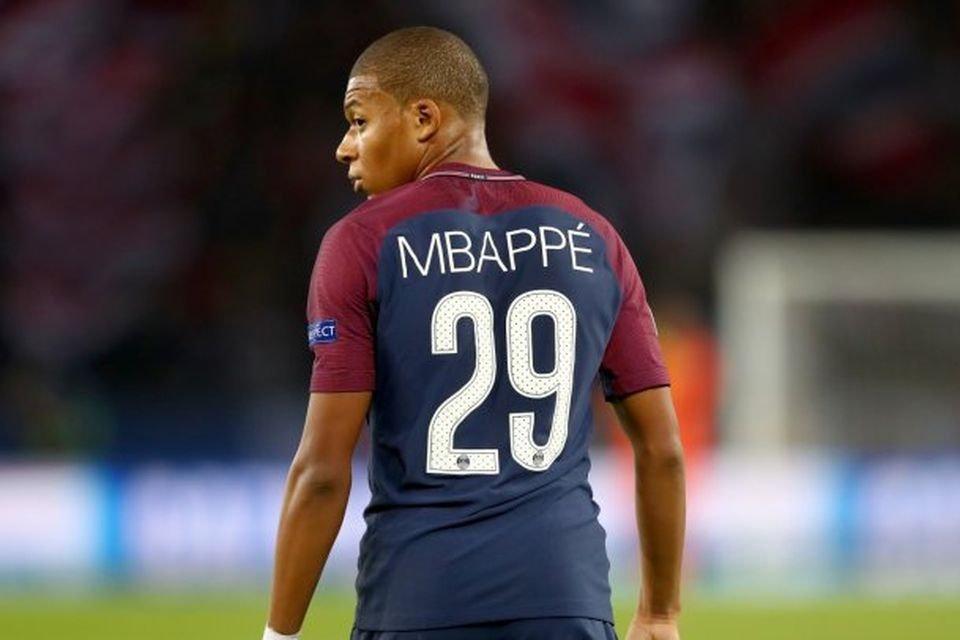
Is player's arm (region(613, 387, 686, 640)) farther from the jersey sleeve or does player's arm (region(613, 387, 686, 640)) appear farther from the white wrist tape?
the white wrist tape

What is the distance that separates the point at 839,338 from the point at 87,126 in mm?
6554

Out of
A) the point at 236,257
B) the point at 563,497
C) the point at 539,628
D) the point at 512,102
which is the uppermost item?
the point at 512,102

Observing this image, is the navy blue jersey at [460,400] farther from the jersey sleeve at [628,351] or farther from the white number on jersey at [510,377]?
the jersey sleeve at [628,351]

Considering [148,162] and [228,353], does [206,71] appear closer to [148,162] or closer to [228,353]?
[148,162]

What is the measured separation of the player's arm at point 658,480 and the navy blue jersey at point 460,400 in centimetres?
17

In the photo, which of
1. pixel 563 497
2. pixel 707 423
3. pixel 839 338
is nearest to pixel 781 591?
pixel 707 423

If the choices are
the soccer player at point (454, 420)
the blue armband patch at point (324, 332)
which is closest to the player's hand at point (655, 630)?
the soccer player at point (454, 420)

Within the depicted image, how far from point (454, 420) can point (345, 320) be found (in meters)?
0.25

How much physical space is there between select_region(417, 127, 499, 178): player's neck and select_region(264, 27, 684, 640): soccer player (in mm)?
63

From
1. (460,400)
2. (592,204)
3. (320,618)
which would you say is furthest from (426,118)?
(592,204)

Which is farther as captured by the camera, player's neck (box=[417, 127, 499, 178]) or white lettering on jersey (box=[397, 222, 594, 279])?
player's neck (box=[417, 127, 499, 178])

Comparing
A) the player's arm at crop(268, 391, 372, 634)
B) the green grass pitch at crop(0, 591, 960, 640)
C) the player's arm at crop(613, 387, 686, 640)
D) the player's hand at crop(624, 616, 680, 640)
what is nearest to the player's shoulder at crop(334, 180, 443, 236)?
the player's arm at crop(268, 391, 372, 634)

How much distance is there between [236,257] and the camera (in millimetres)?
17453

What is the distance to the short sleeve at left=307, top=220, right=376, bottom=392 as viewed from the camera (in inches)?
135
